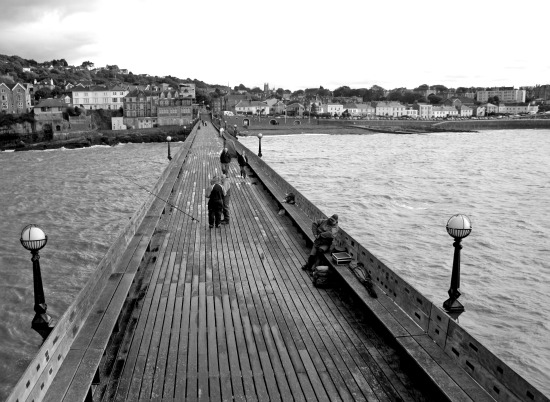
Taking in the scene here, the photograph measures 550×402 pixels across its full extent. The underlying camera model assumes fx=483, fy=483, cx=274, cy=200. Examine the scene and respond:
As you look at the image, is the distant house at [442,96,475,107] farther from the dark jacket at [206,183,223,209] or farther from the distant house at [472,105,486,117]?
the dark jacket at [206,183,223,209]

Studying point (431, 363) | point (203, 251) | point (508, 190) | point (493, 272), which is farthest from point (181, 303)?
point (508, 190)

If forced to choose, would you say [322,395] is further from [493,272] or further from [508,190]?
[508,190]

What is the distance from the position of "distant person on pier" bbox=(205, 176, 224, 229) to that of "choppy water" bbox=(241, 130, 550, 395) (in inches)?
260

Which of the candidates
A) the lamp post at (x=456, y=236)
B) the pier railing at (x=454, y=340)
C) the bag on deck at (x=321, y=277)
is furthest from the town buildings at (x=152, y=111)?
the lamp post at (x=456, y=236)

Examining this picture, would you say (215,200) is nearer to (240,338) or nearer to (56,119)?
(240,338)

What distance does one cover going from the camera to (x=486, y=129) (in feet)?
394

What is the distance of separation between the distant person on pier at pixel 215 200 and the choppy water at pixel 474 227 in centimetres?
660

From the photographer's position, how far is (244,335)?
6.15m

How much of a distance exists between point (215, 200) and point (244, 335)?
19.1 feet

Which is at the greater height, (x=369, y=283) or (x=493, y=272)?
(x=369, y=283)

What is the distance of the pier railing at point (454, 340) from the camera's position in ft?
13.6

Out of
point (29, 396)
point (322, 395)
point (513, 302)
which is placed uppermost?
point (29, 396)

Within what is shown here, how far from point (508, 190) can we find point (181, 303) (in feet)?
99.0

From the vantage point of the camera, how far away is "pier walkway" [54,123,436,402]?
16.3 feet
